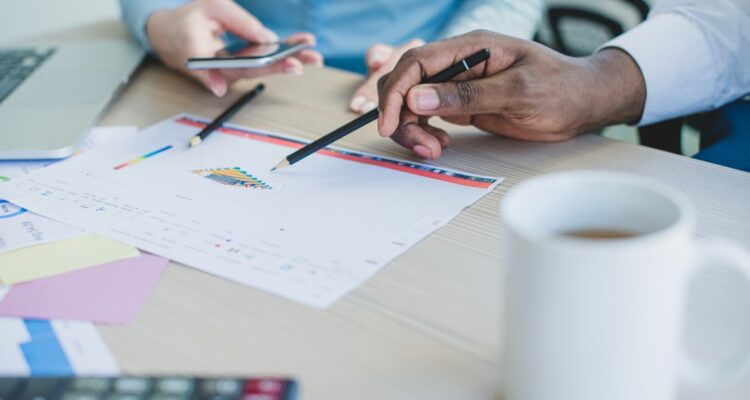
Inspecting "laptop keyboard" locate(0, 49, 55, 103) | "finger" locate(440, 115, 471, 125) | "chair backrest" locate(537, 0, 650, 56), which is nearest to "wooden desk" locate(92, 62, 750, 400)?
"finger" locate(440, 115, 471, 125)

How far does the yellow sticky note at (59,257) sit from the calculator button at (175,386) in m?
0.19

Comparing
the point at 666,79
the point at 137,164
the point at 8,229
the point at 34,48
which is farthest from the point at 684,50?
the point at 34,48

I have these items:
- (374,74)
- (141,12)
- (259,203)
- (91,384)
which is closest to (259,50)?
(374,74)

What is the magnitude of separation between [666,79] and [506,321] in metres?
0.50

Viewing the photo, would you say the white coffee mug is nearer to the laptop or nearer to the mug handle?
the mug handle

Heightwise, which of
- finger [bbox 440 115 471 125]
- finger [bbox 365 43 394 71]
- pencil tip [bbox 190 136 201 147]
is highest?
finger [bbox 365 43 394 71]

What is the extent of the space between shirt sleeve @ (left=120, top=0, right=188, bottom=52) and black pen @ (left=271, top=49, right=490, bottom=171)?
1.51 ft

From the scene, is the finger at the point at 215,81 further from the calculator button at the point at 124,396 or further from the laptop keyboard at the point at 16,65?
the calculator button at the point at 124,396

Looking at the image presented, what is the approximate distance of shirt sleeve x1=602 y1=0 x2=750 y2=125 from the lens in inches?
29.8

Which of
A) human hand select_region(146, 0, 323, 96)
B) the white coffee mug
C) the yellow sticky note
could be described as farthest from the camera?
human hand select_region(146, 0, 323, 96)

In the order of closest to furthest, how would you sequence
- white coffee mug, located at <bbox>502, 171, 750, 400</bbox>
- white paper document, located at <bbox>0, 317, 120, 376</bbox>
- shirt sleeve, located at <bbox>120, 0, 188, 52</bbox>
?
white coffee mug, located at <bbox>502, 171, 750, 400</bbox> → white paper document, located at <bbox>0, 317, 120, 376</bbox> → shirt sleeve, located at <bbox>120, 0, 188, 52</bbox>

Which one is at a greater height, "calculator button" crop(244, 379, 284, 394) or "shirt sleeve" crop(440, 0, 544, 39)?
"shirt sleeve" crop(440, 0, 544, 39)

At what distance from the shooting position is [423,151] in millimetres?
682

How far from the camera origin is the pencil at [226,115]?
2.48 feet
